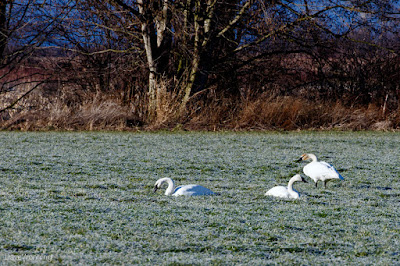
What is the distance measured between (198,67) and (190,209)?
26.8 ft

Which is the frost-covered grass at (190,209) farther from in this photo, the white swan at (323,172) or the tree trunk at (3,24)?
the tree trunk at (3,24)

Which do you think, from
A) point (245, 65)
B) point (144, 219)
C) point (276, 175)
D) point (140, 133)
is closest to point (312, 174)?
point (276, 175)

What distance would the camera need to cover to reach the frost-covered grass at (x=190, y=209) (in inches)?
115

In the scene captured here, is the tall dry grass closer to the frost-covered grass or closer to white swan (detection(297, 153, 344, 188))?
the frost-covered grass

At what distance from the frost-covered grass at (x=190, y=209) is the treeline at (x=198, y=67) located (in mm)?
3309

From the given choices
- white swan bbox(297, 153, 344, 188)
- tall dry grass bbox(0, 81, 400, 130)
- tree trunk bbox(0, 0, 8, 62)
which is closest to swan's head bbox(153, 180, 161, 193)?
white swan bbox(297, 153, 344, 188)

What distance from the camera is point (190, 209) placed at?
Result: 398 cm

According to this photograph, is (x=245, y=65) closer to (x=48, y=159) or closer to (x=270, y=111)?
(x=270, y=111)

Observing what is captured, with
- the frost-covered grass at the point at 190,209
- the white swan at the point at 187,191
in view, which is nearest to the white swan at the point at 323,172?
the frost-covered grass at the point at 190,209

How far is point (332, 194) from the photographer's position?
16.1ft

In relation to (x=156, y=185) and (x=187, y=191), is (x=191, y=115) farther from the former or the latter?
(x=187, y=191)

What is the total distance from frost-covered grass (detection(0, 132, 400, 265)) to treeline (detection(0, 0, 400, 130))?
331 cm

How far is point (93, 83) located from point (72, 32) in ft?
4.04

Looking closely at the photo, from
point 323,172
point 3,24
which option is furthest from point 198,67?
point 323,172
